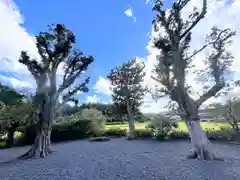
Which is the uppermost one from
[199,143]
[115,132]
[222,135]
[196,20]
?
[196,20]

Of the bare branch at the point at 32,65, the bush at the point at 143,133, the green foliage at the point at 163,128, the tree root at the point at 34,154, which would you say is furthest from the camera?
the bush at the point at 143,133

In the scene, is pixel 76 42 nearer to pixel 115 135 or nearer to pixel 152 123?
pixel 152 123

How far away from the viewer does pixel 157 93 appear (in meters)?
11.6

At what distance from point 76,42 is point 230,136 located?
40.5 feet

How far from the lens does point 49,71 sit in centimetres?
1247

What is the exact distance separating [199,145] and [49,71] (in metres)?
9.76

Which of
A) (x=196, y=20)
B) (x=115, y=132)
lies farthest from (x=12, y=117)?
(x=196, y=20)

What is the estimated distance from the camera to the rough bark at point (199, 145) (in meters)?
8.35

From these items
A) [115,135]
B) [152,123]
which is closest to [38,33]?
[152,123]

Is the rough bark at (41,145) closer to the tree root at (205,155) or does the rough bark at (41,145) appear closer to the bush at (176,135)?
the tree root at (205,155)

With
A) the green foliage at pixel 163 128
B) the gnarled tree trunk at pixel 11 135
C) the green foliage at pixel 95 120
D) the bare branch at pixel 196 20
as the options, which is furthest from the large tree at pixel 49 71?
the green foliage at pixel 95 120

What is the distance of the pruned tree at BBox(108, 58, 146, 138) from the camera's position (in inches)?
734

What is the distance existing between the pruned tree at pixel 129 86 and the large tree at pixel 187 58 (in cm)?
848

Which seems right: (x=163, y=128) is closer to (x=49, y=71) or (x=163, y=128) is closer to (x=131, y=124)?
(x=131, y=124)
